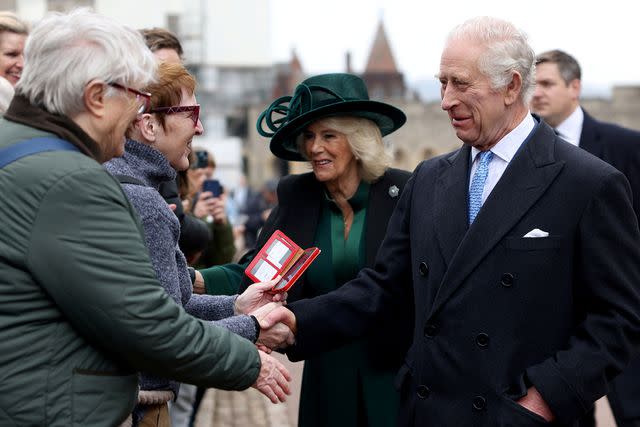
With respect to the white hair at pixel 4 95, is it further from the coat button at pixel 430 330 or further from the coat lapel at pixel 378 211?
the coat button at pixel 430 330

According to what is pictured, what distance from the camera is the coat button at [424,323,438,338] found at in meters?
3.68

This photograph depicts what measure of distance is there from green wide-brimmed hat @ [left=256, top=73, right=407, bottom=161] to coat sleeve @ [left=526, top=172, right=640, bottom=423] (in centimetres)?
168

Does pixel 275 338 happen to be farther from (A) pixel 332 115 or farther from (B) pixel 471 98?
(A) pixel 332 115

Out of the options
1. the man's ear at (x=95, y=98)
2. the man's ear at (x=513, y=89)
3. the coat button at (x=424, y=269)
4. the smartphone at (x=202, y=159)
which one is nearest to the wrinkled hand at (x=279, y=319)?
the coat button at (x=424, y=269)

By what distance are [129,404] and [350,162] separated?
2333mm

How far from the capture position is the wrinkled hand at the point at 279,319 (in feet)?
13.2

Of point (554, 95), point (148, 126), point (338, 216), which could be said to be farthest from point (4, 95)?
point (554, 95)

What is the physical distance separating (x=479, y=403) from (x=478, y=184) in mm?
782

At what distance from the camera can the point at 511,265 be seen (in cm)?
351

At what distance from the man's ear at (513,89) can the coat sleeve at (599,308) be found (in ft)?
1.54

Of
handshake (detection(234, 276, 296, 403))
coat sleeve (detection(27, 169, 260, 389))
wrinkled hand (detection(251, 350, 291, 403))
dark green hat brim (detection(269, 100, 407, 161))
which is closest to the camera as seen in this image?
coat sleeve (detection(27, 169, 260, 389))

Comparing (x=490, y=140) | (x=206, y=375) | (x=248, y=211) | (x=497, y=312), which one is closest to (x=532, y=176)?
(x=490, y=140)

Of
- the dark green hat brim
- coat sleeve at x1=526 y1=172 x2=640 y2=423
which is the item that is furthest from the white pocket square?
the dark green hat brim

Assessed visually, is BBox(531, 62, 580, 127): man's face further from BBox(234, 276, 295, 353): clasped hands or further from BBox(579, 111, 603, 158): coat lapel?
BBox(234, 276, 295, 353): clasped hands
